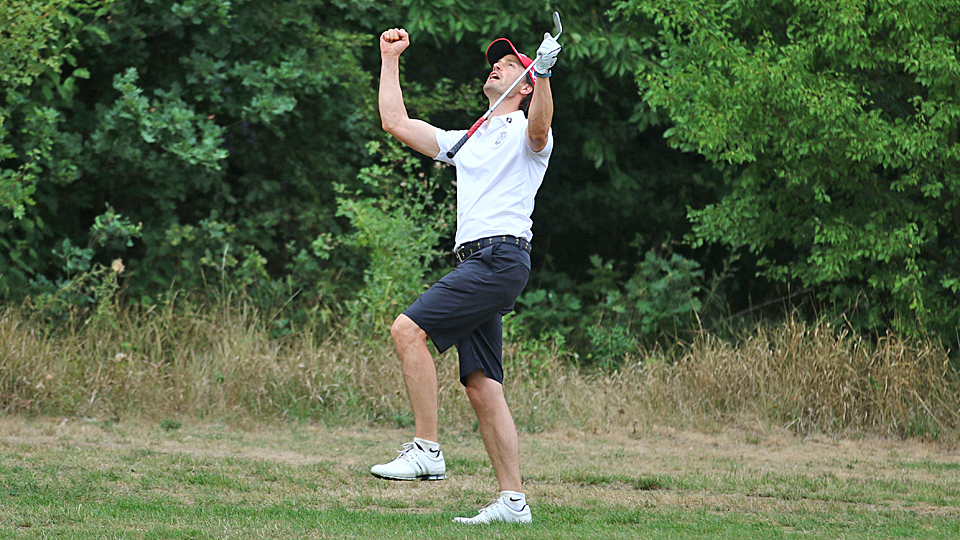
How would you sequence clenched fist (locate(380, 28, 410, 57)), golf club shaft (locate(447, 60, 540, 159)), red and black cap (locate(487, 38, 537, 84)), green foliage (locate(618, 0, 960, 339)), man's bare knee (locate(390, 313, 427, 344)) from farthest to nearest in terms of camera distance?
green foliage (locate(618, 0, 960, 339))
clenched fist (locate(380, 28, 410, 57))
red and black cap (locate(487, 38, 537, 84))
golf club shaft (locate(447, 60, 540, 159))
man's bare knee (locate(390, 313, 427, 344))

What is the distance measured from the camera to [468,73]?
13.7 meters

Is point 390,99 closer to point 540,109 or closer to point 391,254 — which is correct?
point 540,109

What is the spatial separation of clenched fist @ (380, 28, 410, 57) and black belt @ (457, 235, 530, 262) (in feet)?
3.61

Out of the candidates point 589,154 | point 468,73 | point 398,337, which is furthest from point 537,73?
point 468,73

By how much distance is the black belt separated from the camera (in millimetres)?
4406

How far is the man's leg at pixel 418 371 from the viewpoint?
4.32 meters

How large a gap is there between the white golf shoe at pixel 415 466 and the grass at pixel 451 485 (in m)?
0.26

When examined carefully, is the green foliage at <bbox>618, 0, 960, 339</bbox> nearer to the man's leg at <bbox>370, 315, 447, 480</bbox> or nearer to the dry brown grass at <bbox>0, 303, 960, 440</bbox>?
the dry brown grass at <bbox>0, 303, 960, 440</bbox>

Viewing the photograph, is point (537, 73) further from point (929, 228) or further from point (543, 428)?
point (929, 228)

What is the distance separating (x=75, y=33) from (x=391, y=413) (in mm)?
4826

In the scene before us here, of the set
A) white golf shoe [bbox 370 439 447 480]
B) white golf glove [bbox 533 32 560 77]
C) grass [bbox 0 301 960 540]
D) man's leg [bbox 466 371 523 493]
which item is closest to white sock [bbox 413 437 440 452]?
white golf shoe [bbox 370 439 447 480]

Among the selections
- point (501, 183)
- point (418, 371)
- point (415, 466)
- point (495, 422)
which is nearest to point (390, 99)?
point (501, 183)

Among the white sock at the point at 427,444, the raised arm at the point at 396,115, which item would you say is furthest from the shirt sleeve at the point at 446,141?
the white sock at the point at 427,444

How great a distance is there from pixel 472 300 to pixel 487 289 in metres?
0.08
